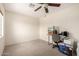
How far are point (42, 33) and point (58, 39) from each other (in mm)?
1670

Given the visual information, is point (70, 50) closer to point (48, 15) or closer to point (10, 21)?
point (48, 15)

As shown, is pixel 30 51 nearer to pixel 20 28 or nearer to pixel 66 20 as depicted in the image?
pixel 20 28

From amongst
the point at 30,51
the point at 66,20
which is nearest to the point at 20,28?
the point at 30,51

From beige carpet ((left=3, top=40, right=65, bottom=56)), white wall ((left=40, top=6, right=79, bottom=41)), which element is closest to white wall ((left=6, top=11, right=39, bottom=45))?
beige carpet ((left=3, top=40, right=65, bottom=56))

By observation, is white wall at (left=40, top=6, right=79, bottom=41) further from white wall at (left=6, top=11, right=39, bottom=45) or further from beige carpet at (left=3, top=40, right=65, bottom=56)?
beige carpet at (left=3, top=40, right=65, bottom=56)

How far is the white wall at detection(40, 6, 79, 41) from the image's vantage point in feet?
10.8

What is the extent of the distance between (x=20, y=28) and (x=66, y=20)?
7.59ft

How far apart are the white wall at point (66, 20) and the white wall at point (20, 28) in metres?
0.76

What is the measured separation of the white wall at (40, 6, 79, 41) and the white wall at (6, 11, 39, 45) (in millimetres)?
756

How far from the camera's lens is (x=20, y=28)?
14.0 feet

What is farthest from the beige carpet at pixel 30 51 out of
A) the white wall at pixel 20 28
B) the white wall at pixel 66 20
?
the white wall at pixel 66 20

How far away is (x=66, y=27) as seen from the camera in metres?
3.70

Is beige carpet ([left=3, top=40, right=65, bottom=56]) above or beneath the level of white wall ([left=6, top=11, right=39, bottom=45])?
beneath

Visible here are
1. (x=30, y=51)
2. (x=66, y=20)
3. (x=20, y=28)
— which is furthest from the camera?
(x=20, y=28)
